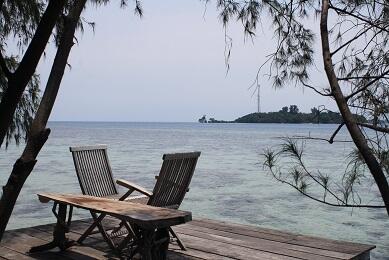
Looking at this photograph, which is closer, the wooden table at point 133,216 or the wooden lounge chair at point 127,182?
the wooden table at point 133,216

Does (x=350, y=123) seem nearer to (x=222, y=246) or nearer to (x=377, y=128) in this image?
(x=377, y=128)

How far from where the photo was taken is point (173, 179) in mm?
3689

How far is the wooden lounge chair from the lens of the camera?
11.8ft

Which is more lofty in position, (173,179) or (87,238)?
(173,179)

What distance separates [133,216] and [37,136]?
1179 mm

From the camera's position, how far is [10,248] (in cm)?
373

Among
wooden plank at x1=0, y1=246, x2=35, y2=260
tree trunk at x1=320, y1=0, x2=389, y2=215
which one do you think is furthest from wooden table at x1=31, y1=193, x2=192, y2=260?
tree trunk at x1=320, y1=0, x2=389, y2=215

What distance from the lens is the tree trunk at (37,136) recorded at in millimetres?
1737

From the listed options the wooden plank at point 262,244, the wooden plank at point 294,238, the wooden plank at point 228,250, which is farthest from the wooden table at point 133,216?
the wooden plank at point 294,238

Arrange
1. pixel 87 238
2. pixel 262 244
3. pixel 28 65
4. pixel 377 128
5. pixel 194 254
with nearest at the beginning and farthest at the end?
pixel 28 65, pixel 377 128, pixel 194 254, pixel 262 244, pixel 87 238

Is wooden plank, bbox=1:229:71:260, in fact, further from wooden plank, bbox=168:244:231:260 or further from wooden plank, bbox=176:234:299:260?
wooden plank, bbox=176:234:299:260

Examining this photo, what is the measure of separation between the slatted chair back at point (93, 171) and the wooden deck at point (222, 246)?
42cm

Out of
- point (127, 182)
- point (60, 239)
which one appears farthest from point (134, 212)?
point (60, 239)

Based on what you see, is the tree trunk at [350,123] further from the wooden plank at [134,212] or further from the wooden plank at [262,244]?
the wooden plank at [262,244]
